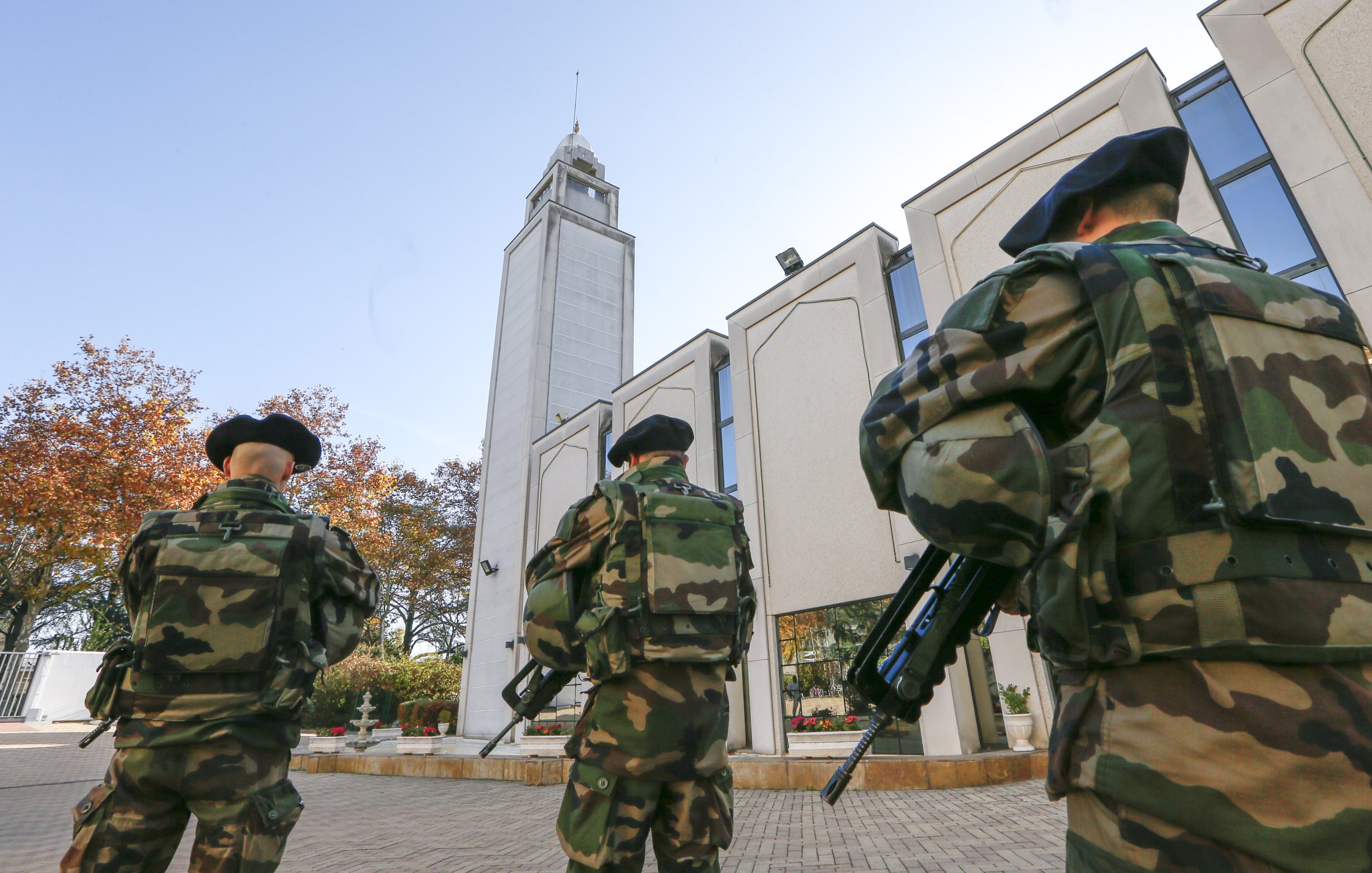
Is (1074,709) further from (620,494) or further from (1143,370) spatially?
(620,494)

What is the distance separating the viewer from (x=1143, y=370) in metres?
1.23

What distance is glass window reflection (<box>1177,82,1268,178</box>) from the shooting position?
8.41 metres

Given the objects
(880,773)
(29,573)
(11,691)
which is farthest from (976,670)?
(11,691)

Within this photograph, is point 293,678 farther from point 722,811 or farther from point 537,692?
point 722,811

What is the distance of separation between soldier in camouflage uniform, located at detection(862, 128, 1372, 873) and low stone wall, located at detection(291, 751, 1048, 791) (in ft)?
19.5

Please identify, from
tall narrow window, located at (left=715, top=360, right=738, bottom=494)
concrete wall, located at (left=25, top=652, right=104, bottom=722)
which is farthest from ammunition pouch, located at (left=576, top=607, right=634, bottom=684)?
concrete wall, located at (left=25, top=652, right=104, bottom=722)

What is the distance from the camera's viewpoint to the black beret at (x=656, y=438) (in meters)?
3.51

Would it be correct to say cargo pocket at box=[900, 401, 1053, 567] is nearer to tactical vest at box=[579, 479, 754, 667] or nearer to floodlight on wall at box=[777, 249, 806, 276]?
tactical vest at box=[579, 479, 754, 667]

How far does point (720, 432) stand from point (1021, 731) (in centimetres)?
795

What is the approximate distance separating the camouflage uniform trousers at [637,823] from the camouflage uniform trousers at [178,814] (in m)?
1.07

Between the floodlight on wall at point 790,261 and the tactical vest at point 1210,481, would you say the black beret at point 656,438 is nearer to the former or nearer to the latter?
the tactical vest at point 1210,481

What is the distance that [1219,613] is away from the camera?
3.48 ft

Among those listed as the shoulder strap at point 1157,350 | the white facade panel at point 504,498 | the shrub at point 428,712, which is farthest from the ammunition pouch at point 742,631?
the shrub at point 428,712

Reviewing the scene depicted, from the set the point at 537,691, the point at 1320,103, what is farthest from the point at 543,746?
the point at 1320,103
